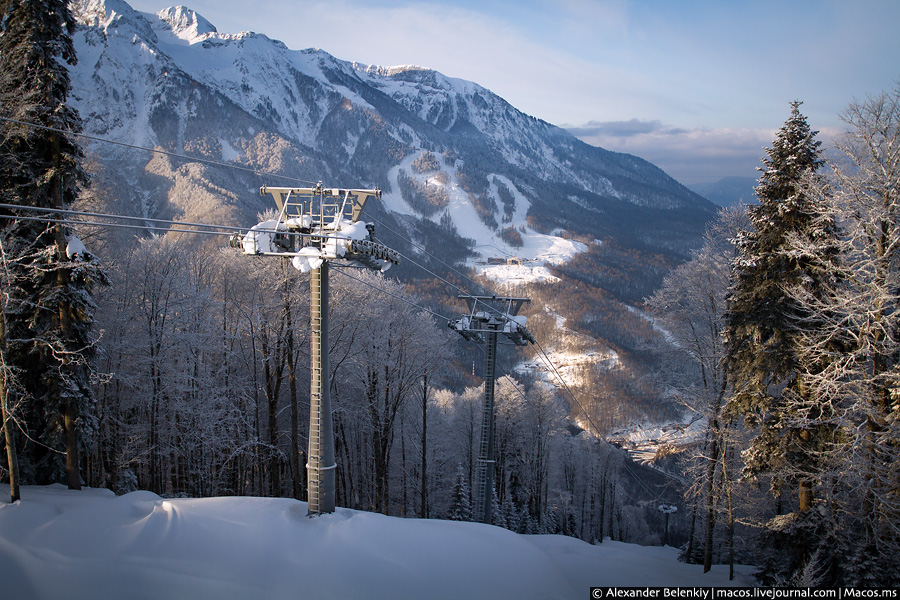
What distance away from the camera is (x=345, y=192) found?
33.7 ft

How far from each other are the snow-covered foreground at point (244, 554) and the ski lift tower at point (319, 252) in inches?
37.4

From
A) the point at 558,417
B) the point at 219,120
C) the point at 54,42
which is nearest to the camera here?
the point at 54,42

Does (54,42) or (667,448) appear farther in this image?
(667,448)

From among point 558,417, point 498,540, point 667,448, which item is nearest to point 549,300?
point 558,417

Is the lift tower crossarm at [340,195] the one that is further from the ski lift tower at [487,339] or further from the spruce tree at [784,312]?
the spruce tree at [784,312]

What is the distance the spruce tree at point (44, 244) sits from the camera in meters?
10.8

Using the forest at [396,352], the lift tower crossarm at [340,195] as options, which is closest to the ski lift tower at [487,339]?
the forest at [396,352]

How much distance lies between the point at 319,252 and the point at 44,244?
736 centimetres

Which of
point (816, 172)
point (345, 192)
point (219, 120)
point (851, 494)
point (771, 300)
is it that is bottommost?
point (851, 494)

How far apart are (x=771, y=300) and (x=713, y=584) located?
8726 millimetres

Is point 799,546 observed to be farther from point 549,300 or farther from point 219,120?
point 219,120

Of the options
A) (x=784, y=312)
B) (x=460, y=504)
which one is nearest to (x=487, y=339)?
(x=784, y=312)

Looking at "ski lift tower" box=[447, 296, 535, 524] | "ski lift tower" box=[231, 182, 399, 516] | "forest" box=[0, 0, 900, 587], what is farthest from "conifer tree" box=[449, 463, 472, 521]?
"ski lift tower" box=[231, 182, 399, 516]

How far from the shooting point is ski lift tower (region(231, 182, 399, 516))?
9.65 meters
